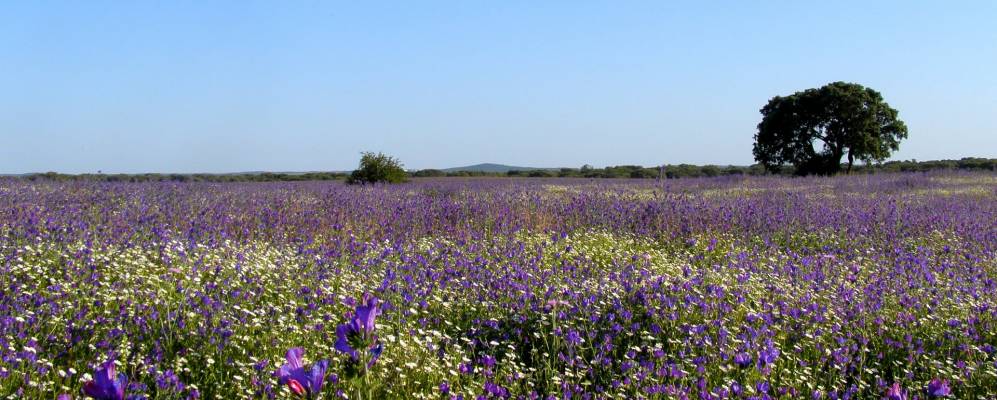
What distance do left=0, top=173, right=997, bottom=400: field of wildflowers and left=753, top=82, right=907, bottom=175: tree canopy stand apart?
22569mm

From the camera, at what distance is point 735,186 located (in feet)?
54.2

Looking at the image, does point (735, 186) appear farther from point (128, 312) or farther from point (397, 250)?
point (128, 312)

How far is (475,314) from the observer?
419 cm

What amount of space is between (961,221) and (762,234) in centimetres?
283

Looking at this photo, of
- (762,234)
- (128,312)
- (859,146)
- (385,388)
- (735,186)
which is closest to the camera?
(385,388)

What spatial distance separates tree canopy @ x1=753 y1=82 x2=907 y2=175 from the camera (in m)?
27.8

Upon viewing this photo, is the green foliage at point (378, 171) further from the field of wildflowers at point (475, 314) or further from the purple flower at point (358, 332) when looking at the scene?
the purple flower at point (358, 332)

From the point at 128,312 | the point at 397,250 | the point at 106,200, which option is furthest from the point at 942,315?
the point at 106,200

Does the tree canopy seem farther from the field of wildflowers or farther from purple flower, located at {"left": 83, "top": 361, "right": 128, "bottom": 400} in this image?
purple flower, located at {"left": 83, "top": 361, "right": 128, "bottom": 400}

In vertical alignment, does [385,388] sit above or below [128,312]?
below

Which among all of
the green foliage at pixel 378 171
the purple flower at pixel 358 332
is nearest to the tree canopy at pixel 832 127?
the green foliage at pixel 378 171

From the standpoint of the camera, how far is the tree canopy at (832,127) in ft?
91.2

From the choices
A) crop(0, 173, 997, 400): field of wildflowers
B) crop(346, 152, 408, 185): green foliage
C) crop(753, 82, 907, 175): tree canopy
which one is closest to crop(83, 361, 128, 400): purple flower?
crop(0, 173, 997, 400): field of wildflowers

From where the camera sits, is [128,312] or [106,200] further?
[106,200]
